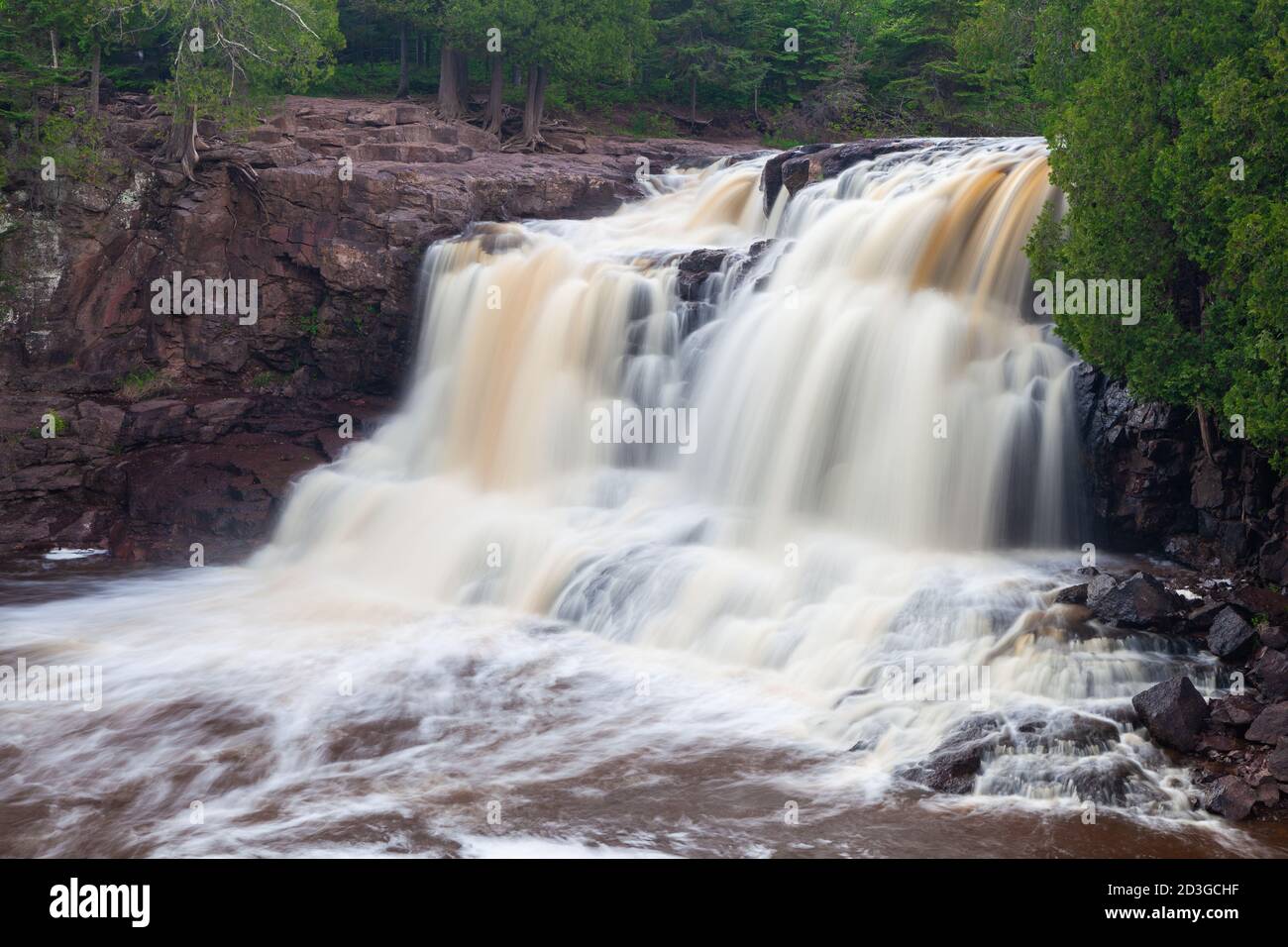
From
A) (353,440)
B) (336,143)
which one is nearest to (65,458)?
(353,440)

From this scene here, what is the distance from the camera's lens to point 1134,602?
38.0 feet

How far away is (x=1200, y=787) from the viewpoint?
937 cm

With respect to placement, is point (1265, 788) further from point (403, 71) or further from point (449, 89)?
point (403, 71)

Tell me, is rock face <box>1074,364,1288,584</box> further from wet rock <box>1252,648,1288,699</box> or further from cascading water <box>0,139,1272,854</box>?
wet rock <box>1252,648,1288,699</box>

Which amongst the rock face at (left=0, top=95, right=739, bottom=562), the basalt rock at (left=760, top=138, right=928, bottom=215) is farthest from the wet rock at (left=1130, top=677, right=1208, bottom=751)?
the rock face at (left=0, top=95, right=739, bottom=562)

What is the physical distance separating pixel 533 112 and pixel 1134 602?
23.6 meters

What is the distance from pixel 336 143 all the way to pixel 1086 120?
1697 centimetres

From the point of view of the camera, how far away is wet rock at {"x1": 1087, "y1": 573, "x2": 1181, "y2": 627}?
11.5 metres

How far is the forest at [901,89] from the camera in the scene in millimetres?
11820

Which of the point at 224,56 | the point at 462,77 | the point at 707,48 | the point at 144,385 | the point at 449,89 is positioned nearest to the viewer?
the point at 144,385

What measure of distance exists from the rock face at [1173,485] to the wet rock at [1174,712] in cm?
308

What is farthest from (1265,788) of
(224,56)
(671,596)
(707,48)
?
(707,48)

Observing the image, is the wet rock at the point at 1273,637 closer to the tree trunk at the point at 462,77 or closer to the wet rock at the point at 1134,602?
the wet rock at the point at 1134,602
